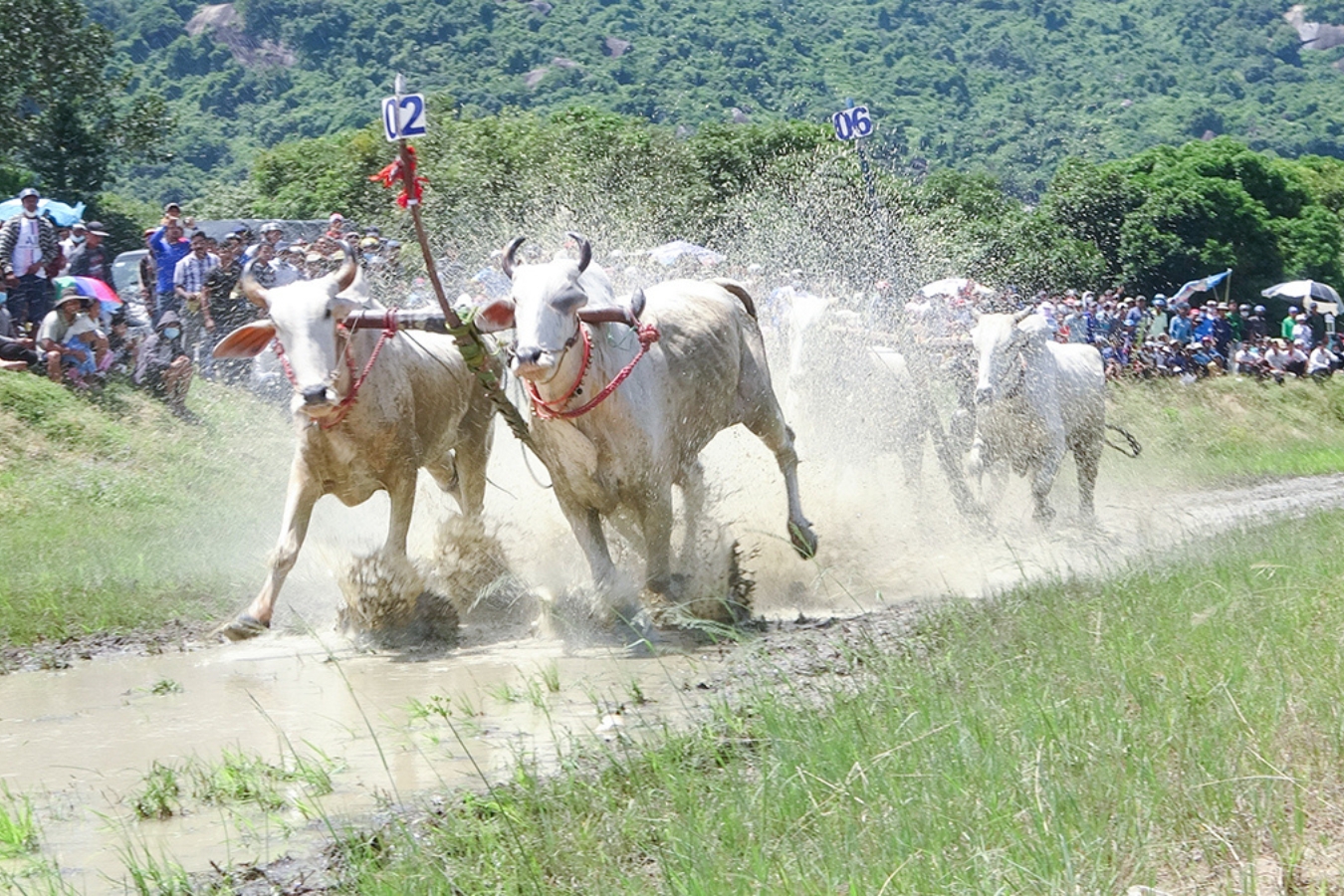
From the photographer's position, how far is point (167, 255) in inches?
603

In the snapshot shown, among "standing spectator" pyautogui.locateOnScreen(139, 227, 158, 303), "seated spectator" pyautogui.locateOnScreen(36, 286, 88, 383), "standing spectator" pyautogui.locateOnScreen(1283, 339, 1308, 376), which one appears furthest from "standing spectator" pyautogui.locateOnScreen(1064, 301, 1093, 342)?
"seated spectator" pyautogui.locateOnScreen(36, 286, 88, 383)

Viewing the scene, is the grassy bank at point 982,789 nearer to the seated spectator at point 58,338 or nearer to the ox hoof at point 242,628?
the ox hoof at point 242,628

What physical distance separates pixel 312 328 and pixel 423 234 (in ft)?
2.59

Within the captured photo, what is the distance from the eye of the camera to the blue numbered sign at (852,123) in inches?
637

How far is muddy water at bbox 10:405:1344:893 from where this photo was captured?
5.69 m

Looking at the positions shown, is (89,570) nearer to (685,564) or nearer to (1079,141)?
(685,564)

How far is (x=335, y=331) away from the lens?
27.6 feet

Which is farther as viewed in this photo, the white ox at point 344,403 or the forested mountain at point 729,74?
A: the forested mountain at point 729,74

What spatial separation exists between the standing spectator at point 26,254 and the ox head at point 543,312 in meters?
8.31

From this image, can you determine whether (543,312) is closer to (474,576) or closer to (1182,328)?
(474,576)

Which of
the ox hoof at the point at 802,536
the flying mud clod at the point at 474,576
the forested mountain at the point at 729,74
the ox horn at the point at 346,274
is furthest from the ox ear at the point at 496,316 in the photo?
the forested mountain at the point at 729,74

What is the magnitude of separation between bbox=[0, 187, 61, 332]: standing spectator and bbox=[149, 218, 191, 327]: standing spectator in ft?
2.77

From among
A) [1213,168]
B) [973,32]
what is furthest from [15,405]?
[973,32]

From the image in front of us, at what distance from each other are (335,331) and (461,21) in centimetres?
5428
